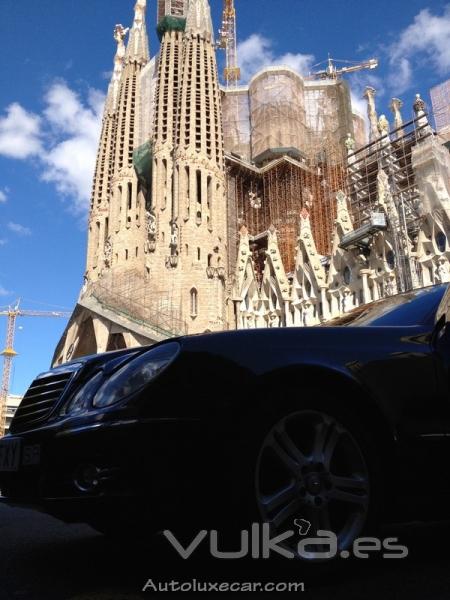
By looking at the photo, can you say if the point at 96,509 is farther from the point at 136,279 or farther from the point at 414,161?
the point at 136,279

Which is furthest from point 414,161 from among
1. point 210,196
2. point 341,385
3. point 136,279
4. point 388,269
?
point 341,385

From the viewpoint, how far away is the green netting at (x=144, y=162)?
3838 centimetres

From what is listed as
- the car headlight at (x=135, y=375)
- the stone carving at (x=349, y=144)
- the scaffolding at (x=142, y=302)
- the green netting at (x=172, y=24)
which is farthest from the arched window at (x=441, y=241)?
the green netting at (x=172, y=24)

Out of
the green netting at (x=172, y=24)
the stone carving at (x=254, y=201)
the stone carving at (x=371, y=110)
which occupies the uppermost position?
the green netting at (x=172, y=24)

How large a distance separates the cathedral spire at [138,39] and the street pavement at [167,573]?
4745 centimetres

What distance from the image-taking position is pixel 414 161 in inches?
1030

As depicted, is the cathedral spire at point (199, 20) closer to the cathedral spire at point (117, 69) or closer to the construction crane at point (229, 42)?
the cathedral spire at point (117, 69)

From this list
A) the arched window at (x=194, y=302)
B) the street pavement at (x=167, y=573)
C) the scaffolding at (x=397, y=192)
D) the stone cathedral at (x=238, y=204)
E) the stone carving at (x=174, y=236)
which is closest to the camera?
the street pavement at (x=167, y=573)

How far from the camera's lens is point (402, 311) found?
9.86ft

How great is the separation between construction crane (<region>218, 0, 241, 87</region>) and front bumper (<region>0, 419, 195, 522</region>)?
5394cm

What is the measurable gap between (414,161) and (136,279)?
17.5 metres

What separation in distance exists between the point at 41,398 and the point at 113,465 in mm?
874

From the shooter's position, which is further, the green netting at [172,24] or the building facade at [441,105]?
the green netting at [172,24]

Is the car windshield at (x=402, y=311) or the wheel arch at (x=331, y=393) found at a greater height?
the car windshield at (x=402, y=311)
